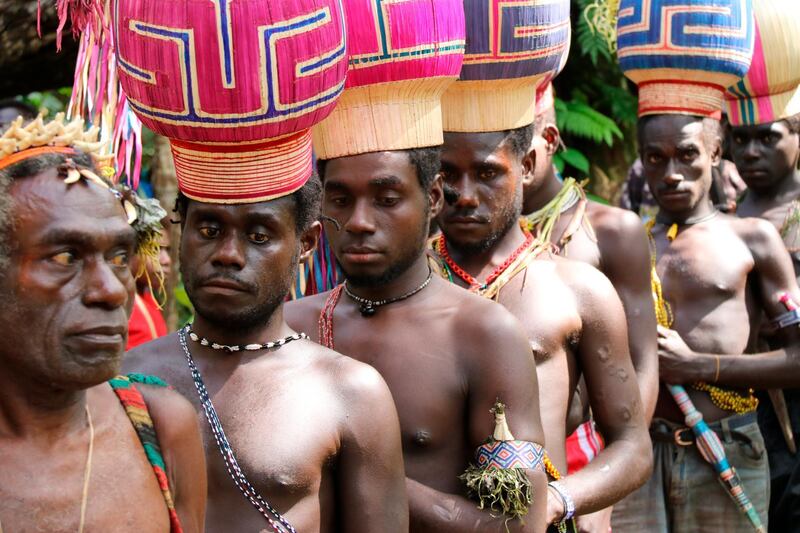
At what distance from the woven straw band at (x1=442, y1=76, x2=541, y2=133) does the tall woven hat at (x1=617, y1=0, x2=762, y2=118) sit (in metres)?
1.43

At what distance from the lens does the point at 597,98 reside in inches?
367

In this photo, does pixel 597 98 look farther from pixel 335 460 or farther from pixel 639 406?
pixel 335 460

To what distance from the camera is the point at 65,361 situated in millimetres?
2215

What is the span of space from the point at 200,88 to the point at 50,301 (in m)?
0.71

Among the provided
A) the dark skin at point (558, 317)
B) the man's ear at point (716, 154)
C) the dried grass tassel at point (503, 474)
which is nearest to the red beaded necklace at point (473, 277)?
the dark skin at point (558, 317)

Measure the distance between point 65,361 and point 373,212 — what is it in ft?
4.29

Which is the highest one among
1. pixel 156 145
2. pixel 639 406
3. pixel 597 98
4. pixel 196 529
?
pixel 196 529

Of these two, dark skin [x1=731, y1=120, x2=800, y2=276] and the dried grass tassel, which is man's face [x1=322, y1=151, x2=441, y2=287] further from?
dark skin [x1=731, y1=120, x2=800, y2=276]

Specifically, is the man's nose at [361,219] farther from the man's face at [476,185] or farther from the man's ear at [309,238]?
the man's face at [476,185]

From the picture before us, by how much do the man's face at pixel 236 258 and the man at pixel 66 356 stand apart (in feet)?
1.63

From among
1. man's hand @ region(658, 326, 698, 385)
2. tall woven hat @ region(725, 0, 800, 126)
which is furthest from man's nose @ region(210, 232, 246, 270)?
tall woven hat @ region(725, 0, 800, 126)

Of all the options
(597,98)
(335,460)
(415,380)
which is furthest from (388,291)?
(597,98)

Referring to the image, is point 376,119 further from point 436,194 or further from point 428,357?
point 428,357

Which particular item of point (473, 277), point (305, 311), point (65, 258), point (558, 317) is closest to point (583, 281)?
point (558, 317)
